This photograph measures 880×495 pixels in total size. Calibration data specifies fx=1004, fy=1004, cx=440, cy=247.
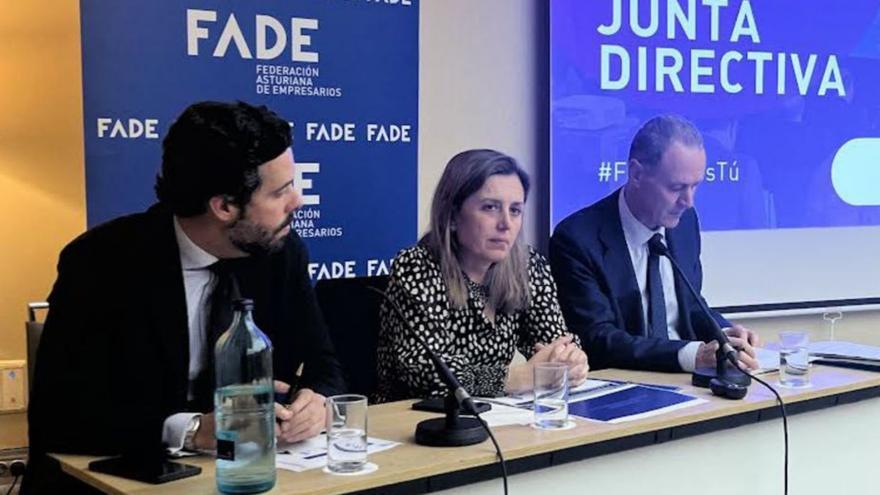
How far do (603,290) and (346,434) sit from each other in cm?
129

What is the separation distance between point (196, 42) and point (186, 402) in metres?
1.23

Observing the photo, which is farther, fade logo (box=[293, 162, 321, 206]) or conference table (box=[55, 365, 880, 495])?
fade logo (box=[293, 162, 321, 206])

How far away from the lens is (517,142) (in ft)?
11.3

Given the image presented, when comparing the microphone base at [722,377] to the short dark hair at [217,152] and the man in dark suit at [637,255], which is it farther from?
the short dark hair at [217,152]

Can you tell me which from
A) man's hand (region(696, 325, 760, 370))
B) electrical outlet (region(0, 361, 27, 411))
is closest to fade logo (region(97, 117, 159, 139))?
electrical outlet (region(0, 361, 27, 411))

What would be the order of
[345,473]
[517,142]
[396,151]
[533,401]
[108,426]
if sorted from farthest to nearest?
[517,142] → [396,151] → [533,401] → [108,426] → [345,473]

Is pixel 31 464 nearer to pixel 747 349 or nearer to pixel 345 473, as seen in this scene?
pixel 345 473

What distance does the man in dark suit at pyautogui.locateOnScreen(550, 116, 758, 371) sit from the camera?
2.69m

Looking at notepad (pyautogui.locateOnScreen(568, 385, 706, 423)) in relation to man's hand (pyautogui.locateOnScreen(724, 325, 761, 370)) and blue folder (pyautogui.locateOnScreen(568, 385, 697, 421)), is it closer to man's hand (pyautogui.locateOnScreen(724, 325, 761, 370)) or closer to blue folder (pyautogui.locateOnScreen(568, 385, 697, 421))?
blue folder (pyautogui.locateOnScreen(568, 385, 697, 421))

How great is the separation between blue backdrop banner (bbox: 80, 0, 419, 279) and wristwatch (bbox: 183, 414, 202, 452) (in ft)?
3.71

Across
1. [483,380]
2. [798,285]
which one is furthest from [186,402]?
[798,285]

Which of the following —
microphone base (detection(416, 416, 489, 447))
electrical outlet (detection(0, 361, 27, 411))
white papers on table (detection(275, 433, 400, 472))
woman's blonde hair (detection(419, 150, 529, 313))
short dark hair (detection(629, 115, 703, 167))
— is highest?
short dark hair (detection(629, 115, 703, 167))

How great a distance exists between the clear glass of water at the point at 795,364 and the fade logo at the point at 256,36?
1544mm

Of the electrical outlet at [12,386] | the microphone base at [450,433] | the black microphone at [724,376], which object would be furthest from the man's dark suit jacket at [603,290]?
the electrical outlet at [12,386]
